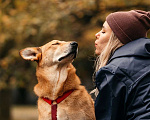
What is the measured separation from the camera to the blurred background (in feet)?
26.0

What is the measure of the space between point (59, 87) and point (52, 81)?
188 millimetres

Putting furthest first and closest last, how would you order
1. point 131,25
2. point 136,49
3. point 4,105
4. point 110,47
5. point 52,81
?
point 4,105 < point 52,81 < point 110,47 < point 131,25 < point 136,49

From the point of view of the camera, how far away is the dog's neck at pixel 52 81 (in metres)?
3.83

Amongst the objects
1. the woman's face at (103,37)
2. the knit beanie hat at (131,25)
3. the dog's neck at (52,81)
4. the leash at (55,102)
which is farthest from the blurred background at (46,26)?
the knit beanie hat at (131,25)

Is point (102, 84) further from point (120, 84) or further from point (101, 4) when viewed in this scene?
point (101, 4)

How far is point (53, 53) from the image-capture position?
420 centimetres

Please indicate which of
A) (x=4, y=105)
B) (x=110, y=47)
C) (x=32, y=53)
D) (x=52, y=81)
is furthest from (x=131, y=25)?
(x=4, y=105)

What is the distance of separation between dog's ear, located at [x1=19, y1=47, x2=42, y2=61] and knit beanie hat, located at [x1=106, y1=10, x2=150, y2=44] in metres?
1.40

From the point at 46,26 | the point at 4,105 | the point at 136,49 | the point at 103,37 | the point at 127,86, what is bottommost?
the point at 4,105

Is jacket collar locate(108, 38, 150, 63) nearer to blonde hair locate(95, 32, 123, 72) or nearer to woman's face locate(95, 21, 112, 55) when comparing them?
blonde hair locate(95, 32, 123, 72)

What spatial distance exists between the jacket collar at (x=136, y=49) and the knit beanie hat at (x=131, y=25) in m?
0.14

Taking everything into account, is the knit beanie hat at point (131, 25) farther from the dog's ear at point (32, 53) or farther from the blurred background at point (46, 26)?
the blurred background at point (46, 26)

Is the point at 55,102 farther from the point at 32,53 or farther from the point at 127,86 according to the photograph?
the point at 127,86

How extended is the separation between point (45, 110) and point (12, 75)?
22.0ft
